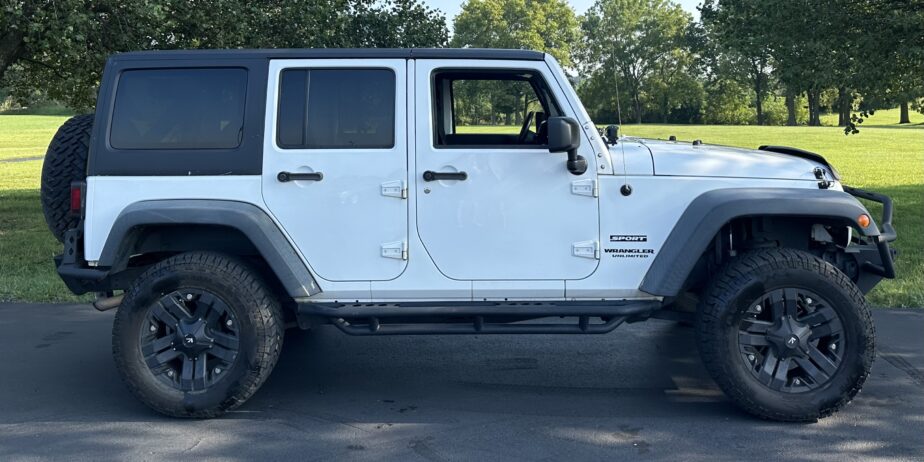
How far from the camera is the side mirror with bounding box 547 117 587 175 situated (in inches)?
171

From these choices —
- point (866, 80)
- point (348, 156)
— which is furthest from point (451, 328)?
point (866, 80)

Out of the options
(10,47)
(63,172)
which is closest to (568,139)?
(63,172)

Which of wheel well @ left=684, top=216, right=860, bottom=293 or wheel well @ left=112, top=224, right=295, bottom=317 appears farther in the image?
wheel well @ left=684, top=216, right=860, bottom=293

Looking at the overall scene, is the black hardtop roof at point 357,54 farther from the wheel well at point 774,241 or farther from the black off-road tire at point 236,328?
the wheel well at point 774,241

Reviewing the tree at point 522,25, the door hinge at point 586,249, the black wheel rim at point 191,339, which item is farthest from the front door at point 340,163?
the tree at point 522,25

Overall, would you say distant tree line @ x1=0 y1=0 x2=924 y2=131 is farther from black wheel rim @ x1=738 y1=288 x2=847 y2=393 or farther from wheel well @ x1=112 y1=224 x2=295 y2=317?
wheel well @ x1=112 y1=224 x2=295 y2=317

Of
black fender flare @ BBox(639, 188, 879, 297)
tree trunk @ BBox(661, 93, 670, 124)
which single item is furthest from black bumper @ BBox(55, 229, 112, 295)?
tree trunk @ BBox(661, 93, 670, 124)

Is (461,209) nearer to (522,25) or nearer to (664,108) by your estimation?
(522,25)

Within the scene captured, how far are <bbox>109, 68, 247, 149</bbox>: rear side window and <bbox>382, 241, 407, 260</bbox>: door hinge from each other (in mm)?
996

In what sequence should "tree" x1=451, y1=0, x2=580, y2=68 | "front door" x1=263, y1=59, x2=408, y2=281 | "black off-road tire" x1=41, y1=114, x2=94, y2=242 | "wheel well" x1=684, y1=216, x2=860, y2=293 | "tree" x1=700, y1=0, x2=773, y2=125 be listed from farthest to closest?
"tree" x1=451, y1=0, x2=580, y2=68 → "tree" x1=700, y1=0, x2=773, y2=125 → "black off-road tire" x1=41, y1=114, x2=94, y2=242 → "wheel well" x1=684, y1=216, x2=860, y2=293 → "front door" x1=263, y1=59, x2=408, y2=281

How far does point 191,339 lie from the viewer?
459 cm

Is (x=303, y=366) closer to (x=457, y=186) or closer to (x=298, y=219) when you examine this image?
(x=298, y=219)

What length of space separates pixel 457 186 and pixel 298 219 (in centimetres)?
86

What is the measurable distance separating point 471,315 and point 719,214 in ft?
4.52
